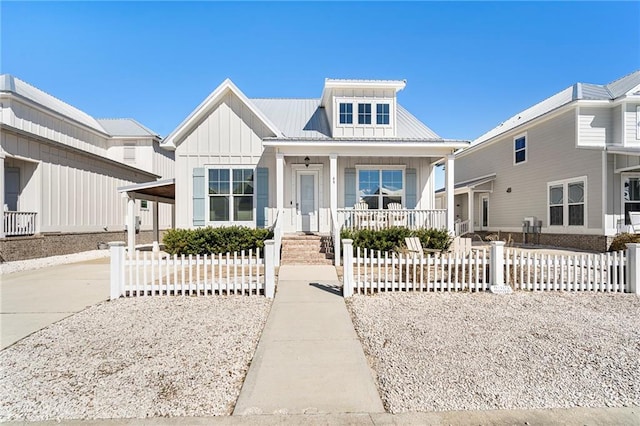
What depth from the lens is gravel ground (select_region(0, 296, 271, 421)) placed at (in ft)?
9.38

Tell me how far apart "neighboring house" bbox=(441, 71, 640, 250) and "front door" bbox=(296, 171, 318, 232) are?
11448mm

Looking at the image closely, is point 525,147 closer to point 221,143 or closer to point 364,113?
point 364,113

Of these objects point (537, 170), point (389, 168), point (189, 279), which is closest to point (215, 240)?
point (189, 279)

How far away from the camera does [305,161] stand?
1292 cm

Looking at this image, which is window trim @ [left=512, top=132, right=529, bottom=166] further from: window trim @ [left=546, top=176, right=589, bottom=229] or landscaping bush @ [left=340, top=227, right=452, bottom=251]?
landscaping bush @ [left=340, top=227, right=452, bottom=251]

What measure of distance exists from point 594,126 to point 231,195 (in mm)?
15628

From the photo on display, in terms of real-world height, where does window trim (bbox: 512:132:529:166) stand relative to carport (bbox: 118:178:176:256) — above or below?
above

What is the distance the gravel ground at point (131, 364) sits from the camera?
9.38 ft

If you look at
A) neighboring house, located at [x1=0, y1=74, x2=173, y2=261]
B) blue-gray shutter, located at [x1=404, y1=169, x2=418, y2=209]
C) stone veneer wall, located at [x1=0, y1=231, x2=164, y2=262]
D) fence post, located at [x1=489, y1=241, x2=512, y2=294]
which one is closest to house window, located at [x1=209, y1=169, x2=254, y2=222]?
blue-gray shutter, located at [x1=404, y1=169, x2=418, y2=209]

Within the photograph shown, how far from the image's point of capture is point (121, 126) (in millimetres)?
22812

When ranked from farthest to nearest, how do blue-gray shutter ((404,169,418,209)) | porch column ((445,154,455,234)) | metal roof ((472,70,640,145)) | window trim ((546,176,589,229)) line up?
metal roof ((472,70,640,145))
window trim ((546,176,589,229))
blue-gray shutter ((404,169,418,209))
porch column ((445,154,455,234))

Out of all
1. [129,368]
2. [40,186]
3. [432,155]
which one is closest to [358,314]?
[129,368]

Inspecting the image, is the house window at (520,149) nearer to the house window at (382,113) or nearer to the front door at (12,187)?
the house window at (382,113)

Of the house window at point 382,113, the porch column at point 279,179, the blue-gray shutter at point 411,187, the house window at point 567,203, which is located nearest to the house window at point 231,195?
the porch column at point 279,179
